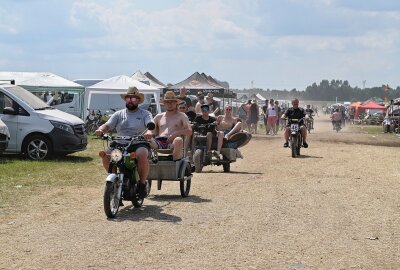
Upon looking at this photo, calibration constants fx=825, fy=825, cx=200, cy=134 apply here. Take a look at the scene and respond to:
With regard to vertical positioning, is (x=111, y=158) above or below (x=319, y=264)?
above

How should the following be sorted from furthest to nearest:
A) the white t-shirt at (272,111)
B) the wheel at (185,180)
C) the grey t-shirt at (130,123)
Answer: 1. the white t-shirt at (272,111)
2. the wheel at (185,180)
3. the grey t-shirt at (130,123)

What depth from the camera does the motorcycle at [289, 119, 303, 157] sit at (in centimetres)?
2280

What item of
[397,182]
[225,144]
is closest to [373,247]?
[397,182]

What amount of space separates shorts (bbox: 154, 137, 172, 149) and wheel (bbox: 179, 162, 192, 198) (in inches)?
18.4

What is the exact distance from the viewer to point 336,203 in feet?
→ 40.9

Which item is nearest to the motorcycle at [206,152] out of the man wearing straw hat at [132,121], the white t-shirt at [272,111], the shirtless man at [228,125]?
the shirtless man at [228,125]

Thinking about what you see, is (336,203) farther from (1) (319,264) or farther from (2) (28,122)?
(2) (28,122)

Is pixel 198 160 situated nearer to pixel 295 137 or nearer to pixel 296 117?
pixel 295 137

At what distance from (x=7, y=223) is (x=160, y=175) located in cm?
304

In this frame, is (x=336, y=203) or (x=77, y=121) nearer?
(x=336, y=203)

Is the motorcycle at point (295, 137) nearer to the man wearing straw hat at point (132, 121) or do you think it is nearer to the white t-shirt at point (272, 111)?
the man wearing straw hat at point (132, 121)

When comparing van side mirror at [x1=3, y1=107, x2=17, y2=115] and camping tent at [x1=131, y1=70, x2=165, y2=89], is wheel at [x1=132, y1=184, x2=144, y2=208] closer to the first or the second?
van side mirror at [x1=3, y1=107, x2=17, y2=115]

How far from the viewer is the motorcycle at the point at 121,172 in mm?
10703

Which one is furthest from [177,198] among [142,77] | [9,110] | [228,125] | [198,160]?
[142,77]
